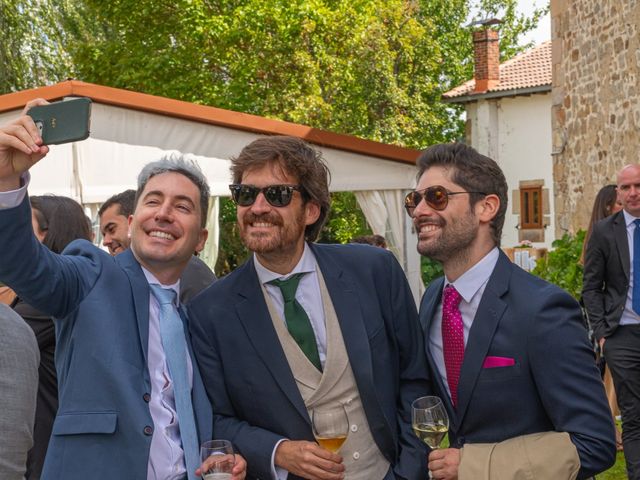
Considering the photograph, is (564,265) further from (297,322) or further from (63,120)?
(63,120)

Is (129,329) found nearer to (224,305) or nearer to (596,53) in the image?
(224,305)

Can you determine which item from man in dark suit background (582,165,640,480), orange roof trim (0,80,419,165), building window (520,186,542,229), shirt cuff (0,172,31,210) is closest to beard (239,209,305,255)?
shirt cuff (0,172,31,210)

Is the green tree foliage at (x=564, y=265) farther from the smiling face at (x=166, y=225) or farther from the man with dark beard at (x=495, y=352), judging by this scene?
the smiling face at (x=166, y=225)

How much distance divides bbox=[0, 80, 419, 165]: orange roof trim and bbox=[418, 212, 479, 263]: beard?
28.5 feet

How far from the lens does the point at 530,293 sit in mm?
3297

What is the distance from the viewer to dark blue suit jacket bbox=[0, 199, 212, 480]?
2.94 m

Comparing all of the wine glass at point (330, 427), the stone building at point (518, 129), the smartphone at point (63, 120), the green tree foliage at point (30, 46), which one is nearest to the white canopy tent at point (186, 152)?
the wine glass at point (330, 427)

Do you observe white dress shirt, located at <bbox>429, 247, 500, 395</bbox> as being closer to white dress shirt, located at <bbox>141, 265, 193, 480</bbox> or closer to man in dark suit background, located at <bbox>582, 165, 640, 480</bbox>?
white dress shirt, located at <bbox>141, 265, 193, 480</bbox>

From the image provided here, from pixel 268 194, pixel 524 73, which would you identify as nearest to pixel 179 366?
pixel 268 194

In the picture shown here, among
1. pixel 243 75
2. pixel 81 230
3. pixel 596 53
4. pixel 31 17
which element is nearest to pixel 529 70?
pixel 243 75

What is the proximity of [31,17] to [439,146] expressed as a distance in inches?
1037

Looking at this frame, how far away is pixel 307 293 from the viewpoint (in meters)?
3.62

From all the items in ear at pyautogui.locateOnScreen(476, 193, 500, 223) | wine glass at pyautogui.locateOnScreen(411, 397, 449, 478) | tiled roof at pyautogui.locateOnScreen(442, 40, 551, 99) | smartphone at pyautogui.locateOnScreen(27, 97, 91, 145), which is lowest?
wine glass at pyautogui.locateOnScreen(411, 397, 449, 478)

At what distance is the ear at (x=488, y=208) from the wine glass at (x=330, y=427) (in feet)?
3.10
